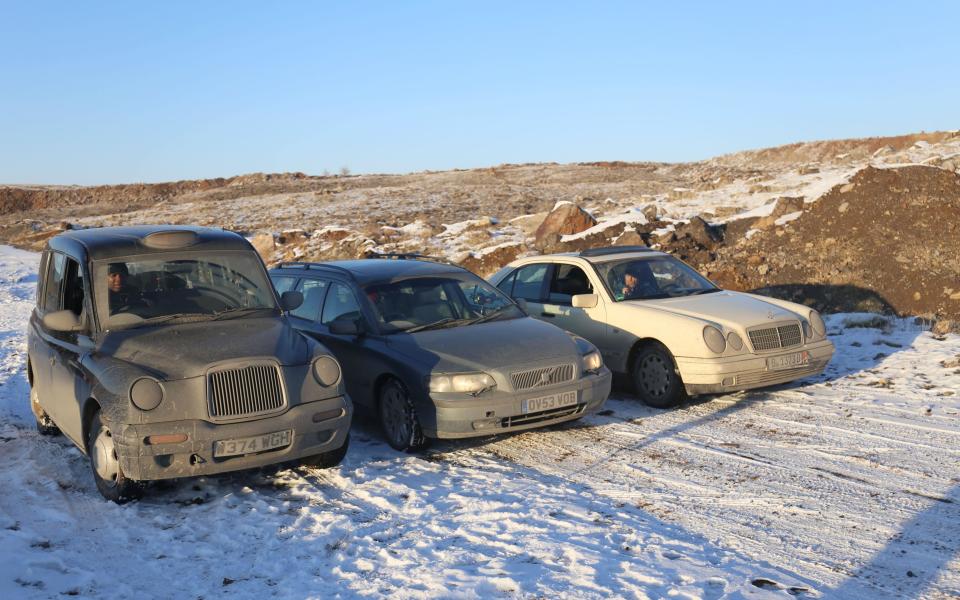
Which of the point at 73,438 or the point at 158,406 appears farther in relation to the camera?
the point at 73,438

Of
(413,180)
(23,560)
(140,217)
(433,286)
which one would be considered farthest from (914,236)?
(413,180)

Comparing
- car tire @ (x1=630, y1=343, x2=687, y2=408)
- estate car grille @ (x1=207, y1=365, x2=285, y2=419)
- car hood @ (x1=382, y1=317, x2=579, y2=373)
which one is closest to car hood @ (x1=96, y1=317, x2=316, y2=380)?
estate car grille @ (x1=207, y1=365, x2=285, y2=419)

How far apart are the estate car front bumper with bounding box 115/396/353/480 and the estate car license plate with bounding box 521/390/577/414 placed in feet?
5.78

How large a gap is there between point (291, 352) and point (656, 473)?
2936 mm

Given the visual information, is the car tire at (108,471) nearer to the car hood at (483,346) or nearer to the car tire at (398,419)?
the car tire at (398,419)

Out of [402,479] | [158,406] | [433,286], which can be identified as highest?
[433,286]

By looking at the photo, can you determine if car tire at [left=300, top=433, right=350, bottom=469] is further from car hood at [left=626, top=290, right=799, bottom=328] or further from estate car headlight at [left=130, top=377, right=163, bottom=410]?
car hood at [left=626, top=290, right=799, bottom=328]

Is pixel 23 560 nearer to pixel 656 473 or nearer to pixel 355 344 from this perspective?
pixel 355 344

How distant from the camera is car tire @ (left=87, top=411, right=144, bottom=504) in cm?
630

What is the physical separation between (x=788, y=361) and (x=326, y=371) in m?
4.86

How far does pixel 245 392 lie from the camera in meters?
6.38

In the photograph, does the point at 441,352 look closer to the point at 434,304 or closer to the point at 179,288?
the point at 434,304

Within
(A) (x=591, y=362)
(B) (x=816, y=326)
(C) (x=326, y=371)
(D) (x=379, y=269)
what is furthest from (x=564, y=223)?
(C) (x=326, y=371)

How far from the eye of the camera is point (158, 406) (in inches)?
242
